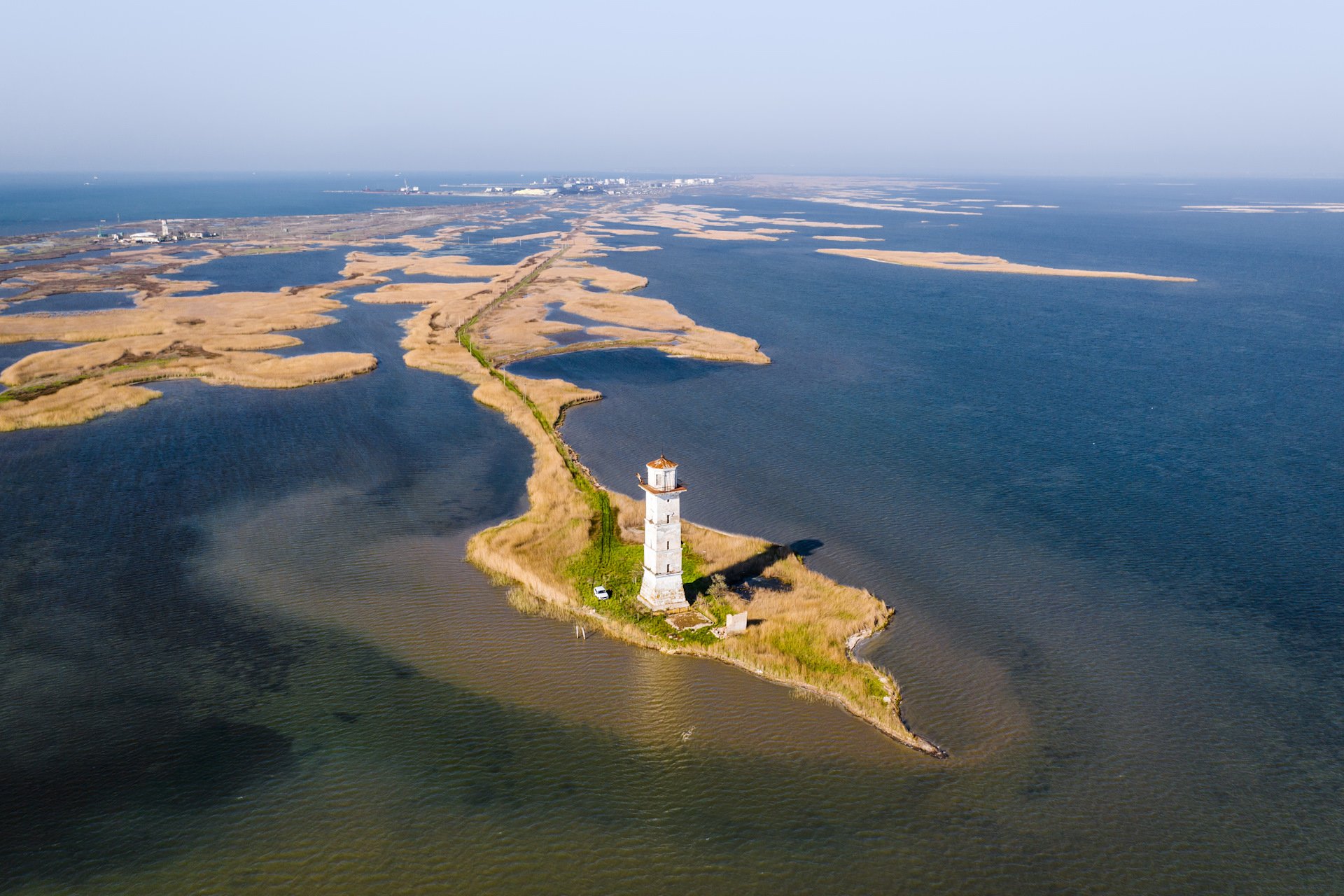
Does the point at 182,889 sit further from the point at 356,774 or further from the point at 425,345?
the point at 425,345

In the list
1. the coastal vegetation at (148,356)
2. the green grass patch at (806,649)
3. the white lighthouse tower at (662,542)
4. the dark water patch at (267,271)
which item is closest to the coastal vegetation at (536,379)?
the green grass patch at (806,649)

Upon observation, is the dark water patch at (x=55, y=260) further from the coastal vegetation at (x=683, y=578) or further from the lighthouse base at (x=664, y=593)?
the lighthouse base at (x=664, y=593)

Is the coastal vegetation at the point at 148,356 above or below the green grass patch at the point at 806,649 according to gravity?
above

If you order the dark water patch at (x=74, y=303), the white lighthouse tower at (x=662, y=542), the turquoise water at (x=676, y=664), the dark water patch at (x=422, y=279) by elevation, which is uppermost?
the dark water patch at (x=422, y=279)

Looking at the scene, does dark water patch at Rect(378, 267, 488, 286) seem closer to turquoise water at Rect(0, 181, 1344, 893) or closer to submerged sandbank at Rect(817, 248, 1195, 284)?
turquoise water at Rect(0, 181, 1344, 893)

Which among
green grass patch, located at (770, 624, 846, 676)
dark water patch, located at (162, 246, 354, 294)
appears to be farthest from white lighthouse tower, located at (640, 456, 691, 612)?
dark water patch, located at (162, 246, 354, 294)
